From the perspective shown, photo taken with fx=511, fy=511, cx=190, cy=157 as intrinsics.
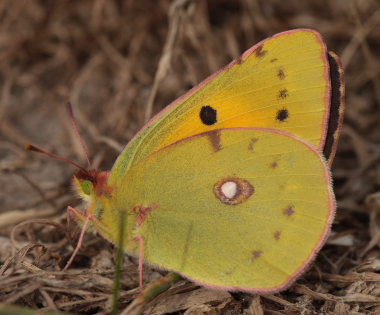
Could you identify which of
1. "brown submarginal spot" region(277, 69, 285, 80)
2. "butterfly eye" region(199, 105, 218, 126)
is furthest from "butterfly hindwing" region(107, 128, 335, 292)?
"brown submarginal spot" region(277, 69, 285, 80)

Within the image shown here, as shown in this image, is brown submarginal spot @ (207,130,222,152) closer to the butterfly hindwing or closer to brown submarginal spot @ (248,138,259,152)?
the butterfly hindwing

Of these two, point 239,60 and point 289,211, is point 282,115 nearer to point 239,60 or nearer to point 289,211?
point 239,60

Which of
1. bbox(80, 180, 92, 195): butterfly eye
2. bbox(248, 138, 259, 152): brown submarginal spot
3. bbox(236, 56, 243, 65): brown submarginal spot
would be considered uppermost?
bbox(236, 56, 243, 65): brown submarginal spot

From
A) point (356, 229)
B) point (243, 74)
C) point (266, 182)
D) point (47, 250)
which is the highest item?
point (243, 74)

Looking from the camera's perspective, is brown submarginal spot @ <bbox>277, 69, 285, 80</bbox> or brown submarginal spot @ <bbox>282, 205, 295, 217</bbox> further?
brown submarginal spot @ <bbox>277, 69, 285, 80</bbox>

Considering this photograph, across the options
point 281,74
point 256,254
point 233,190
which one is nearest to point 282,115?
point 281,74

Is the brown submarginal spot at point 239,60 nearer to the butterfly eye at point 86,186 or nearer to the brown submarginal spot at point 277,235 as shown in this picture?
the brown submarginal spot at point 277,235

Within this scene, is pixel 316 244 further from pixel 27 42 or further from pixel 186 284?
pixel 27 42

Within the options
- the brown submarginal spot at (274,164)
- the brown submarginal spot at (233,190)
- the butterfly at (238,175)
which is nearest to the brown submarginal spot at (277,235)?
the butterfly at (238,175)

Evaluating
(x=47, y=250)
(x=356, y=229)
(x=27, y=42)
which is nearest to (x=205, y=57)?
(x=27, y=42)
